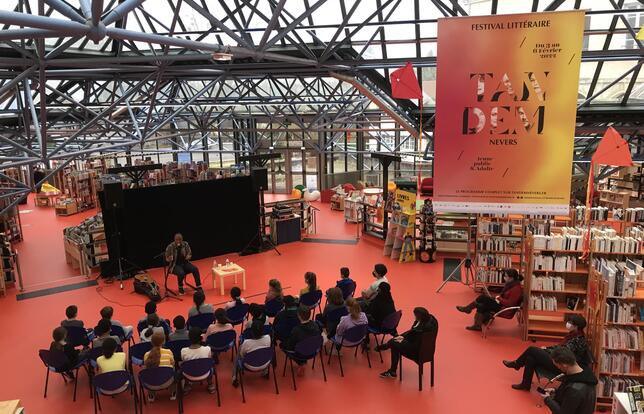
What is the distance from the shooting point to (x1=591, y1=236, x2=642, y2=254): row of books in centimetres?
707

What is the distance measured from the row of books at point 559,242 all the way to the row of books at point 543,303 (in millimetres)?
819

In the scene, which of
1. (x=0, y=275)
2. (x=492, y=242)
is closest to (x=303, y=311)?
(x=492, y=242)

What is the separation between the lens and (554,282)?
24.7 feet

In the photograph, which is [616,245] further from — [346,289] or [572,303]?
[346,289]

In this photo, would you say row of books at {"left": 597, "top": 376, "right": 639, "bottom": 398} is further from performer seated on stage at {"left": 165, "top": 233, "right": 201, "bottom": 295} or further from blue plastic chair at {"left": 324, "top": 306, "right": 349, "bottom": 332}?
performer seated on stage at {"left": 165, "top": 233, "right": 201, "bottom": 295}

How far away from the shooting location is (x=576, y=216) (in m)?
11.4

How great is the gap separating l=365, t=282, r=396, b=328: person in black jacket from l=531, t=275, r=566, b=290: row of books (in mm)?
2369

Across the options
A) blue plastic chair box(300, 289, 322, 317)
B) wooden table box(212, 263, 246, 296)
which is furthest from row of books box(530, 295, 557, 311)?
wooden table box(212, 263, 246, 296)

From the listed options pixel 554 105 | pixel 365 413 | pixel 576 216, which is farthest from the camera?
pixel 576 216

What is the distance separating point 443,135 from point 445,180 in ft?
1.19

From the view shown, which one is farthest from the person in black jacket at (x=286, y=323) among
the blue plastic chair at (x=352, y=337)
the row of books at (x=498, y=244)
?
the row of books at (x=498, y=244)

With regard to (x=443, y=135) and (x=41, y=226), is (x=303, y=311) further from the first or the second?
(x=41, y=226)

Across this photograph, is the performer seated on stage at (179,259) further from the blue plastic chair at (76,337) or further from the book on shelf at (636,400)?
the book on shelf at (636,400)

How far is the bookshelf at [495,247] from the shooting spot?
9477mm
